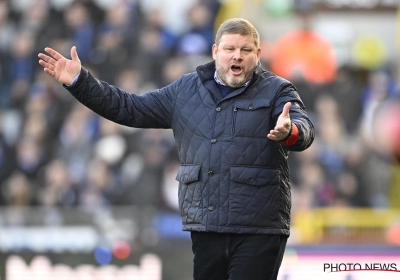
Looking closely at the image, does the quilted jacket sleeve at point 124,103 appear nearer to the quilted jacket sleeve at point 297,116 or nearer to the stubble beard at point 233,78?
the stubble beard at point 233,78

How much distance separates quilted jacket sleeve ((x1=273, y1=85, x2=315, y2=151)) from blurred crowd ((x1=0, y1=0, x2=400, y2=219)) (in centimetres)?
547

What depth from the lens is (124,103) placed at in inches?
223

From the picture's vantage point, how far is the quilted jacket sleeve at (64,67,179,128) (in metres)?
5.59

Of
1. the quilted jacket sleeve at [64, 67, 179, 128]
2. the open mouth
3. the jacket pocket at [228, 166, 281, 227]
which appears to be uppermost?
the open mouth

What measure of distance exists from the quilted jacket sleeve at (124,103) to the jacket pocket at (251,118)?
49 centimetres

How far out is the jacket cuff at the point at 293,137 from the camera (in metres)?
4.97

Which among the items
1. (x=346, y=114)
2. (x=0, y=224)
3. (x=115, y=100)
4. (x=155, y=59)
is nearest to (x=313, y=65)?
(x=346, y=114)

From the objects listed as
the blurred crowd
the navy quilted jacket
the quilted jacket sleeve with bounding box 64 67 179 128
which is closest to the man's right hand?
the quilted jacket sleeve with bounding box 64 67 179 128

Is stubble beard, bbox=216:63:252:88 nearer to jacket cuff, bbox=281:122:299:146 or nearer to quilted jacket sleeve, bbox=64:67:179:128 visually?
quilted jacket sleeve, bbox=64:67:179:128

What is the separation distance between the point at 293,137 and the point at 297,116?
0.88ft

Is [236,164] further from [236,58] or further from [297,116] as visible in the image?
[236,58]

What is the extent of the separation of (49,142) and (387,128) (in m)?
4.64

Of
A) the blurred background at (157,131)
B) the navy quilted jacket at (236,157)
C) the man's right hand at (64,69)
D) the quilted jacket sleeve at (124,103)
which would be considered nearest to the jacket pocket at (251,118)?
the navy quilted jacket at (236,157)

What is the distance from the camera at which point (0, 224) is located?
1078 centimetres
